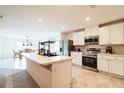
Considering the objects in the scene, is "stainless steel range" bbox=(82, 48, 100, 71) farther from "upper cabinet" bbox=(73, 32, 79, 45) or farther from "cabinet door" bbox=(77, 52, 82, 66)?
"upper cabinet" bbox=(73, 32, 79, 45)

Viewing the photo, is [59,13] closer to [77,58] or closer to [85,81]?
[85,81]

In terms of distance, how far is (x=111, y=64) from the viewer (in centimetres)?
459

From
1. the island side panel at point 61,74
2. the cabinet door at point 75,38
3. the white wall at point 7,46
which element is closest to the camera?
the island side panel at point 61,74

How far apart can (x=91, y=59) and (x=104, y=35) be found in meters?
1.30

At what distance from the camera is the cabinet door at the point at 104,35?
5004 mm

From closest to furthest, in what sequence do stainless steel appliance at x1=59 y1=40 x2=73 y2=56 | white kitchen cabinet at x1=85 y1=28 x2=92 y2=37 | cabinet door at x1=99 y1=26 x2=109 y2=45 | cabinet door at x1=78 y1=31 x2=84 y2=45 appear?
cabinet door at x1=99 y1=26 x2=109 y2=45
white kitchen cabinet at x1=85 y1=28 x2=92 y2=37
cabinet door at x1=78 y1=31 x2=84 y2=45
stainless steel appliance at x1=59 y1=40 x2=73 y2=56

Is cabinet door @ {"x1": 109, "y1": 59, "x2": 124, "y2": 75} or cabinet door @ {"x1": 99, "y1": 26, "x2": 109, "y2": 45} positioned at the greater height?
cabinet door @ {"x1": 99, "y1": 26, "x2": 109, "y2": 45}

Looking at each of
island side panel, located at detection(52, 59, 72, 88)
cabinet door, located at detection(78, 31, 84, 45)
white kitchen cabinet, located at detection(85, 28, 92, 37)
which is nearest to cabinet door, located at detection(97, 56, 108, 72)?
white kitchen cabinet, located at detection(85, 28, 92, 37)

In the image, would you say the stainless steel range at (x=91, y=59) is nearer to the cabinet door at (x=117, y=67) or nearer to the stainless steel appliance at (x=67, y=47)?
the cabinet door at (x=117, y=67)

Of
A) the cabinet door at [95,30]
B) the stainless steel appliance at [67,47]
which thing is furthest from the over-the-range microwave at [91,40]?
the stainless steel appliance at [67,47]

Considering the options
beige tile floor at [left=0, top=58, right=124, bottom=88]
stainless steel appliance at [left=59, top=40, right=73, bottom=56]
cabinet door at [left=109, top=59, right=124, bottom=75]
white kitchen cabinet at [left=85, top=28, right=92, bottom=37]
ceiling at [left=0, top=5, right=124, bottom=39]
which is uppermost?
ceiling at [left=0, top=5, right=124, bottom=39]

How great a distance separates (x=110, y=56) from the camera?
4.65m

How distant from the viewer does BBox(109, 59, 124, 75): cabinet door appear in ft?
13.8
